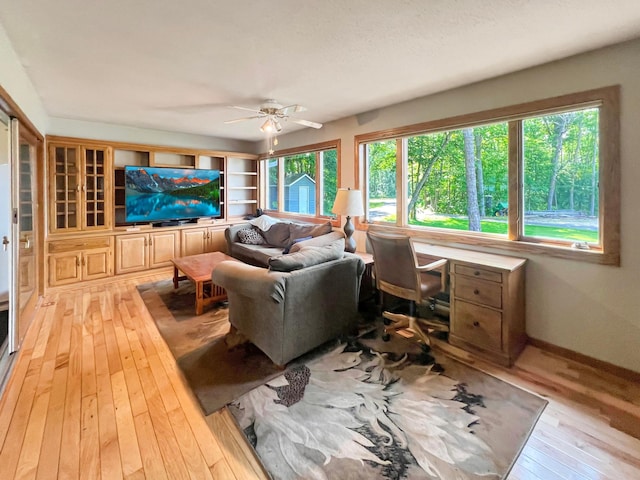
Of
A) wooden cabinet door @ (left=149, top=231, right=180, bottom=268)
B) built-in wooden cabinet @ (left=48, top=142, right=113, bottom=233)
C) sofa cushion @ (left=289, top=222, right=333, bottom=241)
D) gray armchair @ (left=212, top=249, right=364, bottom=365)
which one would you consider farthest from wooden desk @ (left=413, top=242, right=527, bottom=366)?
built-in wooden cabinet @ (left=48, top=142, right=113, bottom=233)

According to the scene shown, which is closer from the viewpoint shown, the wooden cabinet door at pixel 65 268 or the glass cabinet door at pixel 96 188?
the wooden cabinet door at pixel 65 268

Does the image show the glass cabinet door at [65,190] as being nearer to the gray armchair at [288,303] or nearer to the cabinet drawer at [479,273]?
the gray armchair at [288,303]

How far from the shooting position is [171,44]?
2.21m

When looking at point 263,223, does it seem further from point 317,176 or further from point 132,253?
point 132,253

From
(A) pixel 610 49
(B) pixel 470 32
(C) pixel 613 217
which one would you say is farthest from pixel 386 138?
(C) pixel 613 217

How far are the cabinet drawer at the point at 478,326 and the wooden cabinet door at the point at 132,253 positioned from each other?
4577 millimetres

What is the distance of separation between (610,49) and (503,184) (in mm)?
1167

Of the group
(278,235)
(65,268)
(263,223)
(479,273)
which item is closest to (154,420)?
(479,273)

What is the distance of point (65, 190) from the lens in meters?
4.28

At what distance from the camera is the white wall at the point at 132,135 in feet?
14.5

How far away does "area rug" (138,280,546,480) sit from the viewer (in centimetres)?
156

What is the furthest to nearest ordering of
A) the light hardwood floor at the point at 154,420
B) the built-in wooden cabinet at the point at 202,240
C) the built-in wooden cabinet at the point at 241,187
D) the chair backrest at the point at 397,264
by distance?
the built-in wooden cabinet at the point at 241,187 < the built-in wooden cabinet at the point at 202,240 < the chair backrest at the point at 397,264 < the light hardwood floor at the point at 154,420

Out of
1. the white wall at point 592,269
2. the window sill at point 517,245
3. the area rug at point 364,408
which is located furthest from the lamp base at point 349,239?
the white wall at point 592,269

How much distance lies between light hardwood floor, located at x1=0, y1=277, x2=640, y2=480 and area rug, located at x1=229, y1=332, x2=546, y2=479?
0.11 metres
